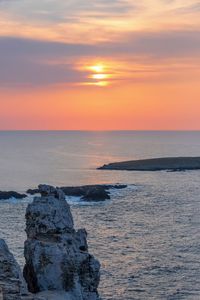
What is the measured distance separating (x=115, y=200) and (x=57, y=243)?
69.1 m

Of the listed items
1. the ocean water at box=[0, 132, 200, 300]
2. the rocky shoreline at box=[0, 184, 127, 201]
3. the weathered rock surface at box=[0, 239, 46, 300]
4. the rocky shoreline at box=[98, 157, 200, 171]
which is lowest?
the ocean water at box=[0, 132, 200, 300]

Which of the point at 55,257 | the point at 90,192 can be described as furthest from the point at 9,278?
the point at 90,192

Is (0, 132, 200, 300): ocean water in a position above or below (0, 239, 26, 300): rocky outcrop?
below

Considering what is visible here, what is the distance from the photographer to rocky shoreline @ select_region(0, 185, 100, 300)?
28.8m

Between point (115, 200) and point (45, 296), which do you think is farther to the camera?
point (115, 200)

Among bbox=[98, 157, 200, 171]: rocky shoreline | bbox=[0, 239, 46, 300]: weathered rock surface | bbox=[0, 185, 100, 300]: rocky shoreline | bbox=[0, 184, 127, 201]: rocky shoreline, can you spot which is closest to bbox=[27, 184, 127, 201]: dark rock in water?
bbox=[0, 184, 127, 201]: rocky shoreline

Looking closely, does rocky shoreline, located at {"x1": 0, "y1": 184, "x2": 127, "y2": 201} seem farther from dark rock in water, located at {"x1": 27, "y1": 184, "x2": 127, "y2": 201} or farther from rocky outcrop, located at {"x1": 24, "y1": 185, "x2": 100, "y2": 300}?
rocky outcrop, located at {"x1": 24, "y1": 185, "x2": 100, "y2": 300}

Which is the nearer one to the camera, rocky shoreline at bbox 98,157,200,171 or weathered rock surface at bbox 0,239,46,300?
weathered rock surface at bbox 0,239,46,300

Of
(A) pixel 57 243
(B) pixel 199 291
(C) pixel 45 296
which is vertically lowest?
(B) pixel 199 291

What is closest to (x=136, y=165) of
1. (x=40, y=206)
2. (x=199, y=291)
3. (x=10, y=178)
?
(x=10, y=178)

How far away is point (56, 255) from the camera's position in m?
28.9

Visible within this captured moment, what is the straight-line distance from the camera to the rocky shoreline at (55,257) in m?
28.8

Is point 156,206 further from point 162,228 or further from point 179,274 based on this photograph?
point 179,274

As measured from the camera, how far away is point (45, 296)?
26703 mm
